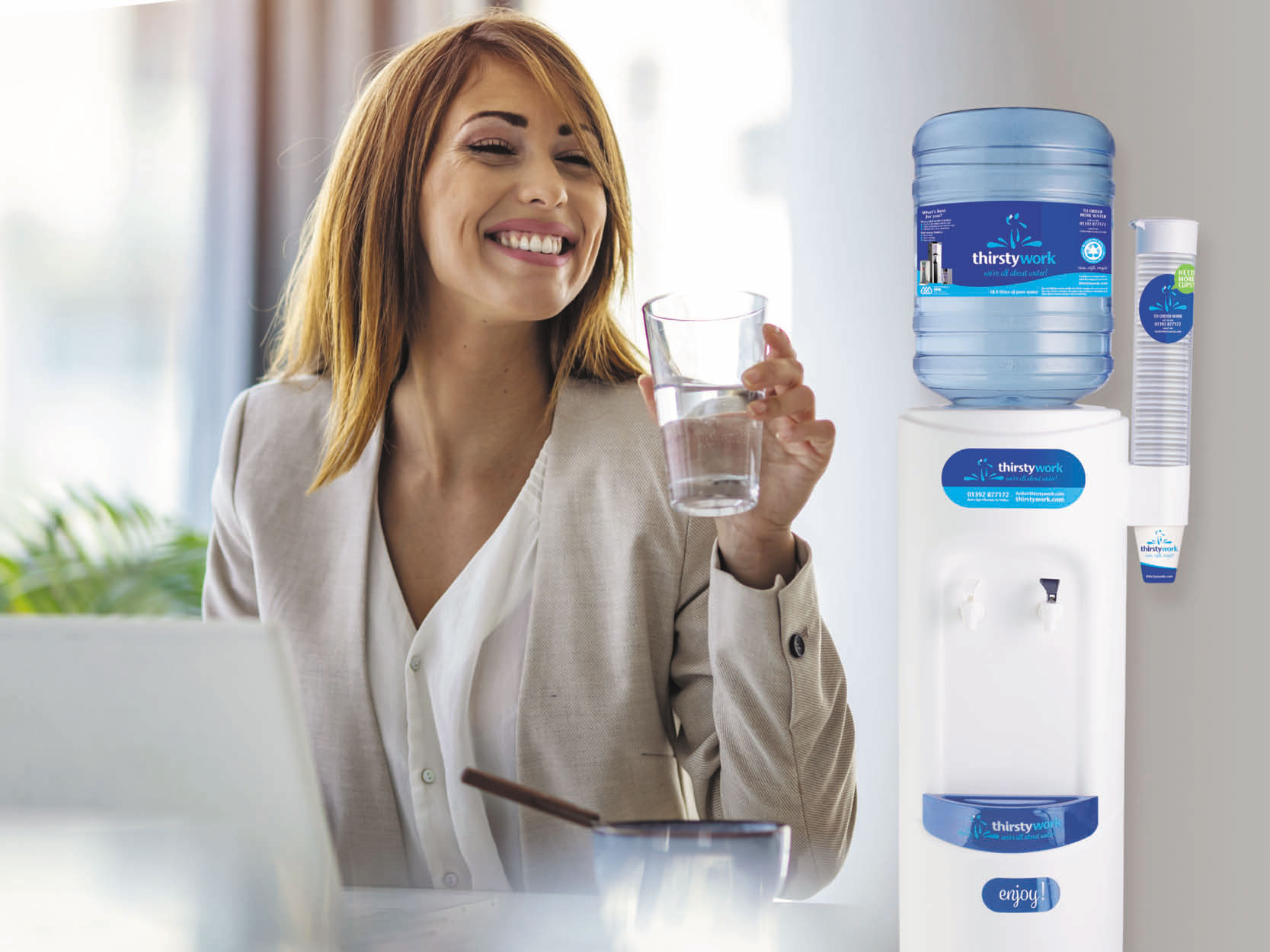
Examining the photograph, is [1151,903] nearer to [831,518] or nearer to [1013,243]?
[831,518]

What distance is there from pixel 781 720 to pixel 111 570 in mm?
1751

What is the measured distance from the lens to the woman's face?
1.47m

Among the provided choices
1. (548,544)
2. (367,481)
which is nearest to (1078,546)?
(548,544)

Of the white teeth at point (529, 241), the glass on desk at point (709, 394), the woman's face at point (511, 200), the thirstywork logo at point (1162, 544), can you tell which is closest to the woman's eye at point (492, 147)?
the woman's face at point (511, 200)

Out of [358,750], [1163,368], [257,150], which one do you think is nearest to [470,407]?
[358,750]

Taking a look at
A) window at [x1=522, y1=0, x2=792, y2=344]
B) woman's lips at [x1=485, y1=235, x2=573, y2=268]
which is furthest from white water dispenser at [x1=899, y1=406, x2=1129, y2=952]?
window at [x1=522, y1=0, x2=792, y2=344]

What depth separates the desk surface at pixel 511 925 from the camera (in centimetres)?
99

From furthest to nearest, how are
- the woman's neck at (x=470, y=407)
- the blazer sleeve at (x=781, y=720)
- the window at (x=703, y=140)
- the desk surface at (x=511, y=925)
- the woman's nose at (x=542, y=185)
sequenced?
the window at (x=703, y=140), the woman's neck at (x=470, y=407), the woman's nose at (x=542, y=185), the blazer sleeve at (x=781, y=720), the desk surface at (x=511, y=925)

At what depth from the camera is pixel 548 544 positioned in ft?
4.92

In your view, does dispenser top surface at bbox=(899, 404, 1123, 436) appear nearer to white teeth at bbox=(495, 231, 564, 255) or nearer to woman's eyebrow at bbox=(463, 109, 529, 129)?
white teeth at bbox=(495, 231, 564, 255)

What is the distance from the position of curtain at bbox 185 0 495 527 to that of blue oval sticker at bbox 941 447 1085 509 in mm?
1847

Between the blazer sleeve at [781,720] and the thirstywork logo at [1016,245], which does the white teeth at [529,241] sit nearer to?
the blazer sleeve at [781,720]

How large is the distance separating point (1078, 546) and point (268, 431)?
1122 mm

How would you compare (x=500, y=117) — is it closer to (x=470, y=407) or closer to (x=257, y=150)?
(x=470, y=407)
